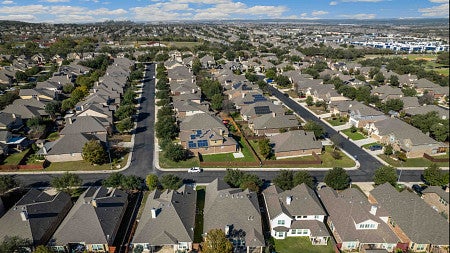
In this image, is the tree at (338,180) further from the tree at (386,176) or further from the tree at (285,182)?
the tree at (285,182)

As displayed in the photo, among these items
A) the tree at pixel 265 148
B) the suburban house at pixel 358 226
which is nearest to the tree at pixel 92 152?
the tree at pixel 265 148

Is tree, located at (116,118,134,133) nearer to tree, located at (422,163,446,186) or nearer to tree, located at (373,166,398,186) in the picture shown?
tree, located at (373,166,398,186)

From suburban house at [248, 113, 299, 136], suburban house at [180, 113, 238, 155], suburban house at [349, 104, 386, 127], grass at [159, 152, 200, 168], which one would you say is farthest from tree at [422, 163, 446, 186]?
grass at [159, 152, 200, 168]

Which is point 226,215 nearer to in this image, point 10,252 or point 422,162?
point 10,252

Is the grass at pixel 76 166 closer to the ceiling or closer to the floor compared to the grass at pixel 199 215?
closer to the ceiling

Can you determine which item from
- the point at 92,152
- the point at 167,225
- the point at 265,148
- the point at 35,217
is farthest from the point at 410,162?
the point at 35,217

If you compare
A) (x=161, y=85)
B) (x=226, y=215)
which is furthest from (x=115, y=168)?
(x=161, y=85)
